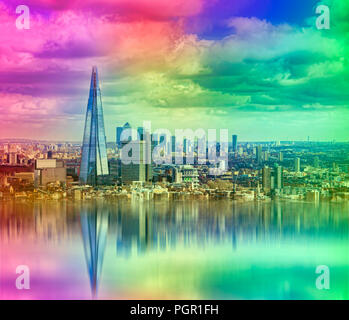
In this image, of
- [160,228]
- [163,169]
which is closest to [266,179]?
[163,169]

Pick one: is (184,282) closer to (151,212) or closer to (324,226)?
(324,226)

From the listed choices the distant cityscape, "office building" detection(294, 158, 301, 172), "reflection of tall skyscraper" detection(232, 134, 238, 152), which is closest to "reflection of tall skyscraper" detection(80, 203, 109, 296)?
the distant cityscape

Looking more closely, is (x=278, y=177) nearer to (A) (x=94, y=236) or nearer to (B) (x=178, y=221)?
(B) (x=178, y=221)

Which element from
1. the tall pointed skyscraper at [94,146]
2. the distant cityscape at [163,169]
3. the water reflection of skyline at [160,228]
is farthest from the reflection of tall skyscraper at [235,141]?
the tall pointed skyscraper at [94,146]

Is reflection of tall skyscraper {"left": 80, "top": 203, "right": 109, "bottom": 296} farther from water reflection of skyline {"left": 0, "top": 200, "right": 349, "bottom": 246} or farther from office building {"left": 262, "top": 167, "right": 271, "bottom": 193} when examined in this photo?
office building {"left": 262, "top": 167, "right": 271, "bottom": 193}

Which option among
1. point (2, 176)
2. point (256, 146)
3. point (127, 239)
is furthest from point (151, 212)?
point (2, 176)
